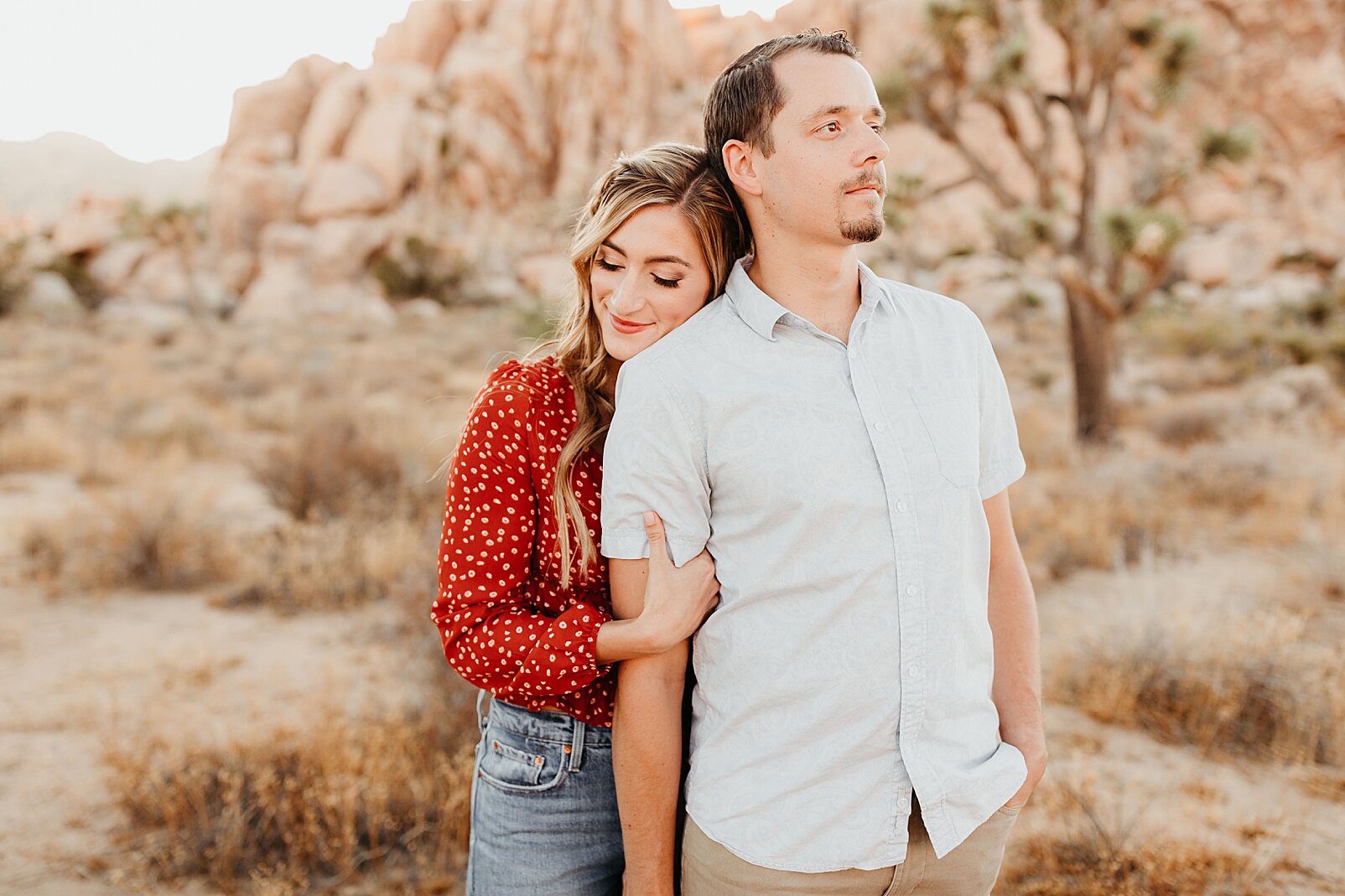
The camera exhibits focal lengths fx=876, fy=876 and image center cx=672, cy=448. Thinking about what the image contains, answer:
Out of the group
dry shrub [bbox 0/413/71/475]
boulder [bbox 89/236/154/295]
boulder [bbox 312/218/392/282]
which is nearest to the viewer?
dry shrub [bbox 0/413/71/475]

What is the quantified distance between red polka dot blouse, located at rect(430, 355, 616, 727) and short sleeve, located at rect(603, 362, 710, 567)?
6.9 inches

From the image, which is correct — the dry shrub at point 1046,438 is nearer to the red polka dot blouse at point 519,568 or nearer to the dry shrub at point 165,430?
the red polka dot blouse at point 519,568

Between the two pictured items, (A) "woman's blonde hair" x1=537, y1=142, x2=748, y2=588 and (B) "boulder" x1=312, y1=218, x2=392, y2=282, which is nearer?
(A) "woman's blonde hair" x1=537, y1=142, x2=748, y2=588

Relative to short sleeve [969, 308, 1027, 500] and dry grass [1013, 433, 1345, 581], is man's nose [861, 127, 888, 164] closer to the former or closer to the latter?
short sleeve [969, 308, 1027, 500]

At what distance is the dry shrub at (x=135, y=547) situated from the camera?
624 cm

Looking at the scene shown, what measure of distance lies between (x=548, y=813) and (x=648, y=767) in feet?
0.95

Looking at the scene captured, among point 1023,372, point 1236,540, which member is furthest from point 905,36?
point 1236,540

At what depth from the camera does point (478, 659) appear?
171cm

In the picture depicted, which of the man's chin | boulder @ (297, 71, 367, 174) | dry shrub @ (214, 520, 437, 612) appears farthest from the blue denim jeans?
boulder @ (297, 71, 367, 174)

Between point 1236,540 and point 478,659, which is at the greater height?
point 478,659

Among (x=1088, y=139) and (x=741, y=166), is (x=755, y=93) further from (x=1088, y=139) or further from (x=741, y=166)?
(x=1088, y=139)

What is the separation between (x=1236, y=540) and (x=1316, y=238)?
40909 mm

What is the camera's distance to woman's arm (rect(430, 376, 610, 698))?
5.53ft

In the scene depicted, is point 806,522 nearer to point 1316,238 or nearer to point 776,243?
point 776,243
